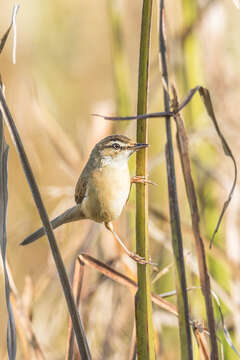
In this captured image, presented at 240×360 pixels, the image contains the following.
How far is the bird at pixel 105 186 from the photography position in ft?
4.64

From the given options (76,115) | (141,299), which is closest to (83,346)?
(141,299)

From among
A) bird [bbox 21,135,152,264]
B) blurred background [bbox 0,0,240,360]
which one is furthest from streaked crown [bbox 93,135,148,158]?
blurred background [bbox 0,0,240,360]

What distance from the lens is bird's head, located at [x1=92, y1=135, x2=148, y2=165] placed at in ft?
4.61

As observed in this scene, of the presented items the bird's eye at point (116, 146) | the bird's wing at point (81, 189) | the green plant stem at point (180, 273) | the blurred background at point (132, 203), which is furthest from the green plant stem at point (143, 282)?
the bird's wing at point (81, 189)

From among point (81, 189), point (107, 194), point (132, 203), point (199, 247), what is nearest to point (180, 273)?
point (199, 247)

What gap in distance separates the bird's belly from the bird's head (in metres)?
0.03

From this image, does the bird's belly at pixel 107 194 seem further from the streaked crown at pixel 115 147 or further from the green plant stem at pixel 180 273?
the green plant stem at pixel 180 273

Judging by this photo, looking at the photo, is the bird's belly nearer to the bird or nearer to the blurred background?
the bird

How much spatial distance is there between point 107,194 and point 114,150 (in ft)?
0.43

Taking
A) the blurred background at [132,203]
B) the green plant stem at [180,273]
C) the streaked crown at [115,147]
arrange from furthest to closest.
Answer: the blurred background at [132,203]
the streaked crown at [115,147]
the green plant stem at [180,273]

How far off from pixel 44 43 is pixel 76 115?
0.59 m

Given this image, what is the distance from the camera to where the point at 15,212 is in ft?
9.38

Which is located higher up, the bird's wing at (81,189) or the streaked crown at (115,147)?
the streaked crown at (115,147)

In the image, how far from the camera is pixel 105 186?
1.47 m
